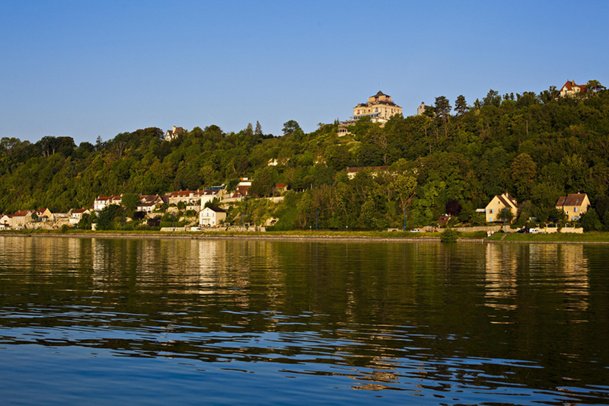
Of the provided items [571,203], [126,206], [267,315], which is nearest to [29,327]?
[267,315]

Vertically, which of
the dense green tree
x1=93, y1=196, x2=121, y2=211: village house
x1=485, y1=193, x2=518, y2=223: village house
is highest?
the dense green tree

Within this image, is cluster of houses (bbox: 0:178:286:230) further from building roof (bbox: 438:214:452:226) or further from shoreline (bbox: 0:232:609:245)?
building roof (bbox: 438:214:452:226)

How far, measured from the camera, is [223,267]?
3950cm

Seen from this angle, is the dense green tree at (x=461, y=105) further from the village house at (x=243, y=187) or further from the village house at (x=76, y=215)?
the village house at (x=76, y=215)

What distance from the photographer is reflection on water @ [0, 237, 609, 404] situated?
1130 centimetres

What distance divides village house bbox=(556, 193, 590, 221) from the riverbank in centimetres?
946

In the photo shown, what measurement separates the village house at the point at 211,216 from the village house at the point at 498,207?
58.5 meters

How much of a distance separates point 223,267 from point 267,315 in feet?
67.8

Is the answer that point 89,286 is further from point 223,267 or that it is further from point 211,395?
point 211,395

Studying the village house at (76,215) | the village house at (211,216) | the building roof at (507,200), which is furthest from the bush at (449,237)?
the village house at (76,215)

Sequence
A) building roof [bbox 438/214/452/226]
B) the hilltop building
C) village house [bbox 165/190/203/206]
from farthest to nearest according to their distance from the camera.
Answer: the hilltop building
village house [bbox 165/190/203/206]
building roof [bbox 438/214/452/226]

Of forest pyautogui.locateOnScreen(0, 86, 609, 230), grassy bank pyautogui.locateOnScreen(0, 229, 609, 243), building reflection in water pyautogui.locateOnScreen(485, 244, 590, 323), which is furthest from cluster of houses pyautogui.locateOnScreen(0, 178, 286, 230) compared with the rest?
building reflection in water pyautogui.locateOnScreen(485, 244, 590, 323)

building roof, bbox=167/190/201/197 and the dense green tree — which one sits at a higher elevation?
the dense green tree

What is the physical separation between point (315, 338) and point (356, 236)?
79.1 m
